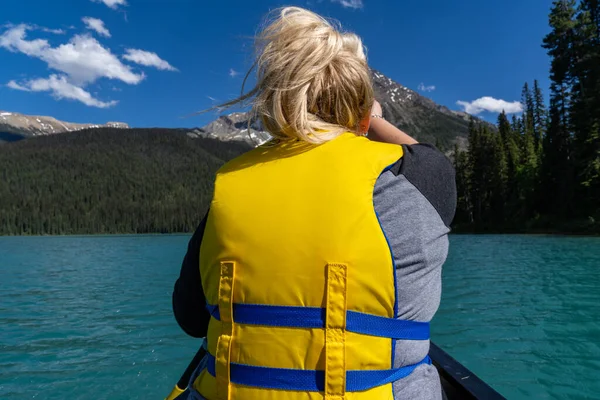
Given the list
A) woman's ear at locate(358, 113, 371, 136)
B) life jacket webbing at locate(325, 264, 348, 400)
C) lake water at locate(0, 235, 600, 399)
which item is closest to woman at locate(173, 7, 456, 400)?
life jacket webbing at locate(325, 264, 348, 400)

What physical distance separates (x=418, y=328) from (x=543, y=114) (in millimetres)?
92112

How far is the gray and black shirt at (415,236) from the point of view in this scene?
A: 152 centimetres

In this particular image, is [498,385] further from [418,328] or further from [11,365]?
[11,365]

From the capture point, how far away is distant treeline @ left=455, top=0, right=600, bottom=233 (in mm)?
40312

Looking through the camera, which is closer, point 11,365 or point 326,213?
point 326,213

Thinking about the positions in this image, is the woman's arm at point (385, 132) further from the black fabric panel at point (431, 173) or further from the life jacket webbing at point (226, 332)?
the life jacket webbing at point (226, 332)

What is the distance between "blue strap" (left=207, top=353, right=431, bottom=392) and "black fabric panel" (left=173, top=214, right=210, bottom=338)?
1.16 ft

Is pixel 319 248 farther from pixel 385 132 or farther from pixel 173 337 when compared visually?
pixel 173 337

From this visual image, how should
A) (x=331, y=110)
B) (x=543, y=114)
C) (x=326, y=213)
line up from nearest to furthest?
(x=326, y=213) → (x=331, y=110) → (x=543, y=114)

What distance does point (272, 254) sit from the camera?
1463mm

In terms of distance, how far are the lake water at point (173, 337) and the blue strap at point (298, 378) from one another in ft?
17.6

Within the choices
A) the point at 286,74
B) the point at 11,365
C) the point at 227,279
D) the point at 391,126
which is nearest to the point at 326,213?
the point at 227,279

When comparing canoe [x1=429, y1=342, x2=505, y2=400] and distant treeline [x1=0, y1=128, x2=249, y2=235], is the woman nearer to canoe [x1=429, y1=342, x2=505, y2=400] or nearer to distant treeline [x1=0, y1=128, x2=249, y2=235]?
canoe [x1=429, y1=342, x2=505, y2=400]

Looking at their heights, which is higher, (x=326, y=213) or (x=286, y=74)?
(x=286, y=74)
